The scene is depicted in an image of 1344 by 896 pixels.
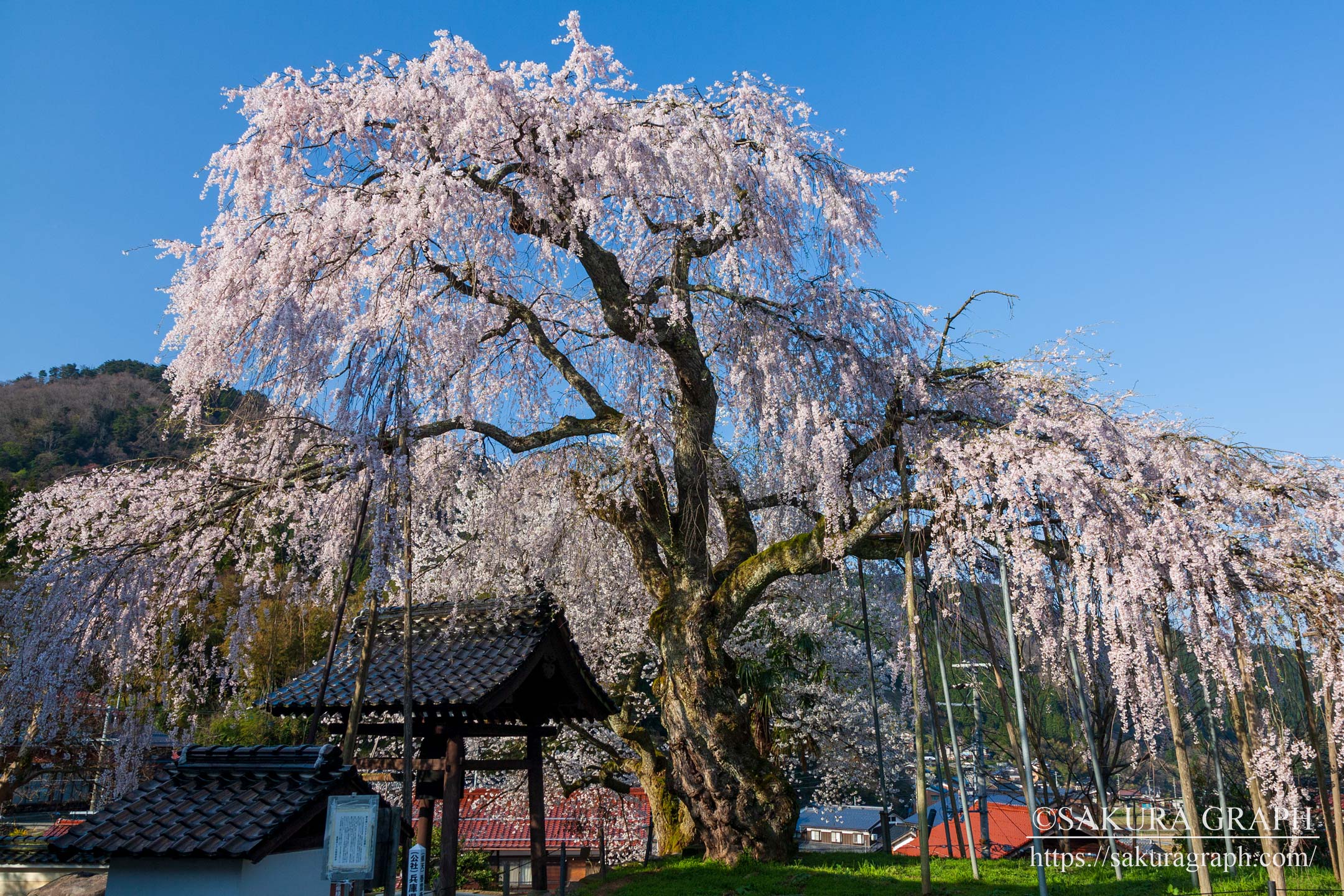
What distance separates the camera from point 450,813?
745 cm

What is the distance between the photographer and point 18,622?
6.87 m

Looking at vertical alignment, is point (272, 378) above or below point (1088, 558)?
above

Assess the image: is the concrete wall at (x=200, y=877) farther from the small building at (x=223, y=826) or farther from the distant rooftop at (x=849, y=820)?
the distant rooftop at (x=849, y=820)

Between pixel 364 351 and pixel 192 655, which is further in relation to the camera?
pixel 192 655

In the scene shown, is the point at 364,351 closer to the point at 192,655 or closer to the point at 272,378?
the point at 272,378

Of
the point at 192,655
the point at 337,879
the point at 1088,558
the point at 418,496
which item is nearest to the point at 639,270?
the point at 418,496

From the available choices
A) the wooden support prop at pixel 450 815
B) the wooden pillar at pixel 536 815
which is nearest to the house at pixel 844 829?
the wooden pillar at pixel 536 815

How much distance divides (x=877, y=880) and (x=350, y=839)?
618 cm

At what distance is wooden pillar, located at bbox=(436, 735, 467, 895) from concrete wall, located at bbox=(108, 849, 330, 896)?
3.00 metres

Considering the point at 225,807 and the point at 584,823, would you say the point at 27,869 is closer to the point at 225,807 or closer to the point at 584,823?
the point at 225,807

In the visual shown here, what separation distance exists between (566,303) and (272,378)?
13.3ft

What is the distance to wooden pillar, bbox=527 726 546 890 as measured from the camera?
812 cm

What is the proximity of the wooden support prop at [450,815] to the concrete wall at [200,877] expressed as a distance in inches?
117

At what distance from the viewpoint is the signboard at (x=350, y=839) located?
3.95 metres
